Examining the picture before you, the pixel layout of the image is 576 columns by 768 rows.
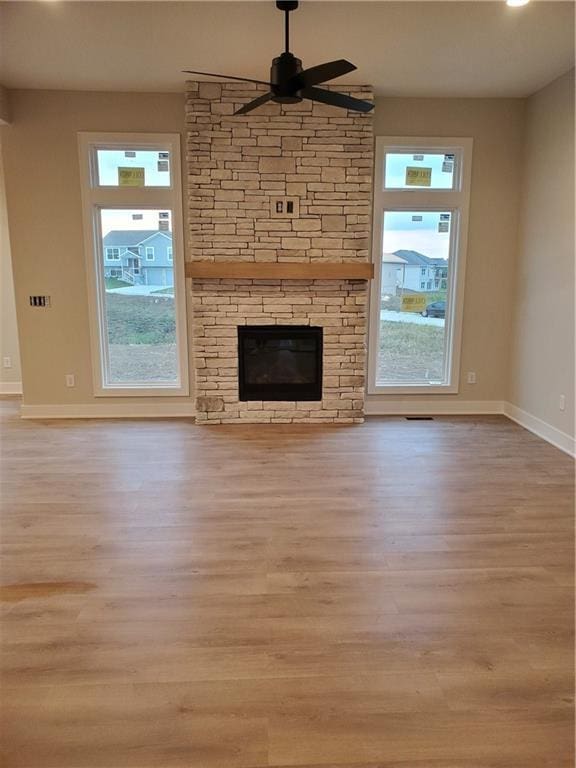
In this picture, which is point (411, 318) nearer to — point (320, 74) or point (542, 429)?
point (542, 429)

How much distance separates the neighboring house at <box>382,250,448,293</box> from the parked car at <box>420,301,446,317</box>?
0.47 feet

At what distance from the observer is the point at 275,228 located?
4805 millimetres

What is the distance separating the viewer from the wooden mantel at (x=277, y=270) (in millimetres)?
4742

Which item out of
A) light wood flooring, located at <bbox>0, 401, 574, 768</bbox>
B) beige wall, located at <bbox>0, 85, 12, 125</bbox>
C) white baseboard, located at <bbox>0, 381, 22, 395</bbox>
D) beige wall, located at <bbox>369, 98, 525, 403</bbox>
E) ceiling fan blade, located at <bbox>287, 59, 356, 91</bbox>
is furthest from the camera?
white baseboard, located at <bbox>0, 381, 22, 395</bbox>

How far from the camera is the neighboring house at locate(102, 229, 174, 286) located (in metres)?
5.08

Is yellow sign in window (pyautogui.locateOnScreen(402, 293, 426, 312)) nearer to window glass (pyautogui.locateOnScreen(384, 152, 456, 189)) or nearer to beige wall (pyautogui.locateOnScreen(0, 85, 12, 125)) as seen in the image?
window glass (pyautogui.locateOnScreen(384, 152, 456, 189))

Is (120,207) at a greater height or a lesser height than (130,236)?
greater

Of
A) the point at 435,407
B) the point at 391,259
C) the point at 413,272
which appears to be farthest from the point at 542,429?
the point at 391,259

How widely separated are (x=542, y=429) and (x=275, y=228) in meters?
3.05

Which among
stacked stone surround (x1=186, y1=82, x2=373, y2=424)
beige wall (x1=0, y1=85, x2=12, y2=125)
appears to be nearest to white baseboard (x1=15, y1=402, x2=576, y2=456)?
stacked stone surround (x1=186, y1=82, x2=373, y2=424)

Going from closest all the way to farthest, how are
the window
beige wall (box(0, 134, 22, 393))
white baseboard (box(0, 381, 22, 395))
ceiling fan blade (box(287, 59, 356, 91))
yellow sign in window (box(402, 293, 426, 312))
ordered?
1. ceiling fan blade (box(287, 59, 356, 91))
2. the window
3. yellow sign in window (box(402, 293, 426, 312))
4. beige wall (box(0, 134, 22, 393))
5. white baseboard (box(0, 381, 22, 395))

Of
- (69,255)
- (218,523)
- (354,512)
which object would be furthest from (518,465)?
(69,255)

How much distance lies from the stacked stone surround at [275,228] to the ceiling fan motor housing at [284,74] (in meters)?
1.68

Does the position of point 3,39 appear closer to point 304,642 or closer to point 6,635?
point 6,635
